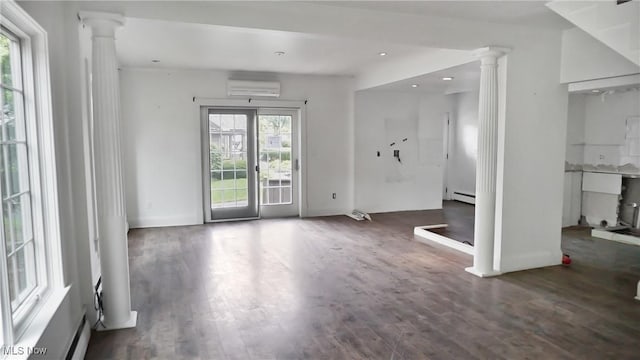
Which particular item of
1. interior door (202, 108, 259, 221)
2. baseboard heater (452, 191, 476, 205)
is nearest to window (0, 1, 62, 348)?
interior door (202, 108, 259, 221)

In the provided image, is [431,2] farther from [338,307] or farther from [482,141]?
[338,307]

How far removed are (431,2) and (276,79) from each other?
4145 millimetres

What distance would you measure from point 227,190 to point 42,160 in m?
4.88

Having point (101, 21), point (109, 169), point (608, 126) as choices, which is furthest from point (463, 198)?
point (101, 21)

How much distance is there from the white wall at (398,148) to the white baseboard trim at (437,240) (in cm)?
176

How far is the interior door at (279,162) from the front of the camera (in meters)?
7.63

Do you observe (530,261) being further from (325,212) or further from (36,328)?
(36,328)

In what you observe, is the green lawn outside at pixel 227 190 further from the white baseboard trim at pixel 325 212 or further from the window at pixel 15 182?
the window at pixel 15 182

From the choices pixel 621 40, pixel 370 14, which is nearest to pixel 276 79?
pixel 370 14

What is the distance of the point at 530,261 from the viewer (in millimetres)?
4789

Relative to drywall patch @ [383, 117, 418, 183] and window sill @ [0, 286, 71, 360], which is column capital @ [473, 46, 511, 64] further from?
window sill @ [0, 286, 71, 360]

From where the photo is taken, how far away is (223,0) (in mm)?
3369

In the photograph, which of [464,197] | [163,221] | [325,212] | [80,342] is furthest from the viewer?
[464,197]

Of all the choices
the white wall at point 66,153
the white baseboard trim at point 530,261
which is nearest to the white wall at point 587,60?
the white baseboard trim at point 530,261
